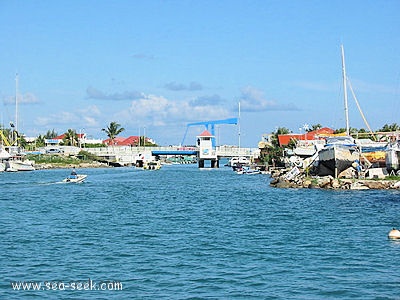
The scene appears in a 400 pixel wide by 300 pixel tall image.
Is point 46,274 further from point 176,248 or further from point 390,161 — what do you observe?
point 390,161

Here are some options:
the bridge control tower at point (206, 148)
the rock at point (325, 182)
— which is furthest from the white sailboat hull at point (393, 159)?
the bridge control tower at point (206, 148)

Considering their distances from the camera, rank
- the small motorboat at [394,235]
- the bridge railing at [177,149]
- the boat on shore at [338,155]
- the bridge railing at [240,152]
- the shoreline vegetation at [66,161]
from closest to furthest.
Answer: the small motorboat at [394,235] < the boat on shore at [338,155] < the shoreline vegetation at [66,161] < the bridge railing at [240,152] < the bridge railing at [177,149]

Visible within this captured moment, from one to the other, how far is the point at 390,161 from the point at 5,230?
3843 centimetres

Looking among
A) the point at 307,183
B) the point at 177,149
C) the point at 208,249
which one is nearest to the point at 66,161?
the point at 177,149

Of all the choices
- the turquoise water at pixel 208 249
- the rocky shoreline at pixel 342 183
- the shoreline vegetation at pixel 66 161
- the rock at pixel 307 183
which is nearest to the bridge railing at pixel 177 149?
the shoreline vegetation at pixel 66 161

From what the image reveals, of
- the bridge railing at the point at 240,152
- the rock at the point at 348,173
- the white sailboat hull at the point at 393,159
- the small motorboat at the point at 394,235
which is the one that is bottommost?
the small motorboat at the point at 394,235

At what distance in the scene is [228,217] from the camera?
3631 cm

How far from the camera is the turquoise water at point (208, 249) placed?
59.3 ft

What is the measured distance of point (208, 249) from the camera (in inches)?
961

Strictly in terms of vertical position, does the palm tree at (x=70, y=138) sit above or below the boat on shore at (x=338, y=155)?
above

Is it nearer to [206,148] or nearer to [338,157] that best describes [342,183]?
[338,157]

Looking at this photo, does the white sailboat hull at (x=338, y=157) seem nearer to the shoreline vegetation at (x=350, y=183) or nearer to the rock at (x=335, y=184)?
the shoreline vegetation at (x=350, y=183)

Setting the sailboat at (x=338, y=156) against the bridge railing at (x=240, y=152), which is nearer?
the sailboat at (x=338, y=156)

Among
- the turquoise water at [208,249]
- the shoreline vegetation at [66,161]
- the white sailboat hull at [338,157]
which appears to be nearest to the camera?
the turquoise water at [208,249]
